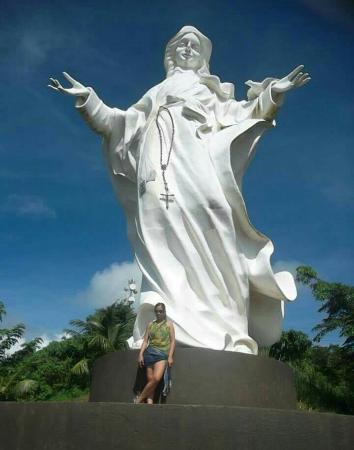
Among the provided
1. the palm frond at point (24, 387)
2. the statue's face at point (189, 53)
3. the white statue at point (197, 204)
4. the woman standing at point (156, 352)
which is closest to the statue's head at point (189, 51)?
the statue's face at point (189, 53)

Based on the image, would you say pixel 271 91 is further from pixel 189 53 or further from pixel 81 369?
pixel 81 369

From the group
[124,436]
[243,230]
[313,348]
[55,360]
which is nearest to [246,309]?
[243,230]

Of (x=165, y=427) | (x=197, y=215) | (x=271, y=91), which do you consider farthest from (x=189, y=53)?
(x=165, y=427)

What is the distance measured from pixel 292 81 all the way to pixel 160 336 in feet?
13.6

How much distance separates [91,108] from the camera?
7527 mm

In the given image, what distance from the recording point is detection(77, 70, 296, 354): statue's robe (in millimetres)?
6719

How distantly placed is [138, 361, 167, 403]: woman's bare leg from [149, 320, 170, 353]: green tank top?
17 centimetres

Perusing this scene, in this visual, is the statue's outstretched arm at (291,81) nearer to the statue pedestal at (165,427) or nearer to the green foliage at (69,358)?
the statue pedestal at (165,427)

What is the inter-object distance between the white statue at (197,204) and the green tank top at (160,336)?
0.83m

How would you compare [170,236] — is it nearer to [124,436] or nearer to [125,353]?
[125,353]

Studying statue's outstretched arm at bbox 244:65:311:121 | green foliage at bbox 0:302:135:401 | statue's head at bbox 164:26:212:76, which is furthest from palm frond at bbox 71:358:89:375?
statue's outstretched arm at bbox 244:65:311:121

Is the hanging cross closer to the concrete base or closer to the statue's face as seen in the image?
the statue's face

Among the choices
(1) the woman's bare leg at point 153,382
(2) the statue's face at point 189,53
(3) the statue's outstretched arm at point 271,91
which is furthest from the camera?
Answer: (2) the statue's face at point 189,53

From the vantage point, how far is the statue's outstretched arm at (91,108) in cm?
742
